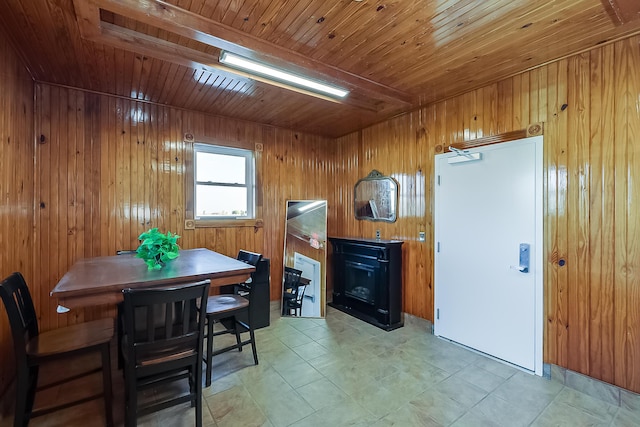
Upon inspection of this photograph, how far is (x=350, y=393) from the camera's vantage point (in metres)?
2.31

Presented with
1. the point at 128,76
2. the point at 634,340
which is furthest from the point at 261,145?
the point at 634,340

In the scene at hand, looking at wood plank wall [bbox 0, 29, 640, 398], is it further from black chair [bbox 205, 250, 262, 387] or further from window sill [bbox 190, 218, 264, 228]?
black chair [bbox 205, 250, 262, 387]

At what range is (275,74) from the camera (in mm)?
2637

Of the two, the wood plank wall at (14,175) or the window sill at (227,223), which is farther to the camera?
the window sill at (227,223)

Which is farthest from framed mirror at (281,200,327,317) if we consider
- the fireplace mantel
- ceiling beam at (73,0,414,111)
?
ceiling beam at (73,0,414,111)

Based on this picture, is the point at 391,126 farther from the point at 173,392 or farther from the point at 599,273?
the point at 173,392

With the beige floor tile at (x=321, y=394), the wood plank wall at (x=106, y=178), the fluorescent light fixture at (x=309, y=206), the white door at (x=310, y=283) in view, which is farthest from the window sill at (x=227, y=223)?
the beige floor tile at (x=321, y=394)

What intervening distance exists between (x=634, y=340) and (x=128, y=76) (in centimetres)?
473

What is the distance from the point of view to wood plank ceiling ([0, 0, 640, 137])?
187cm

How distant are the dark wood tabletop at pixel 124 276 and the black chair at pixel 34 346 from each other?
251 mm

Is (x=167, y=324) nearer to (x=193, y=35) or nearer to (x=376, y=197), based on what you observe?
(x=193, y=35)

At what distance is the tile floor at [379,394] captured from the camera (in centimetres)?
202

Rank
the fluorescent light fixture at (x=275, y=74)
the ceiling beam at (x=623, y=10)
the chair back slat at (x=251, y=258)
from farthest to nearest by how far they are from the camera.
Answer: the chair back slat at (x=251, y=258) → the fluorescent light fixture at (x=275, y=74) → the ceiling beam at (x=623, y=10)

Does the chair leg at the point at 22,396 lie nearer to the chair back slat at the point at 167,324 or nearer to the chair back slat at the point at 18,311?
the chair back slat at the point at 18,311
